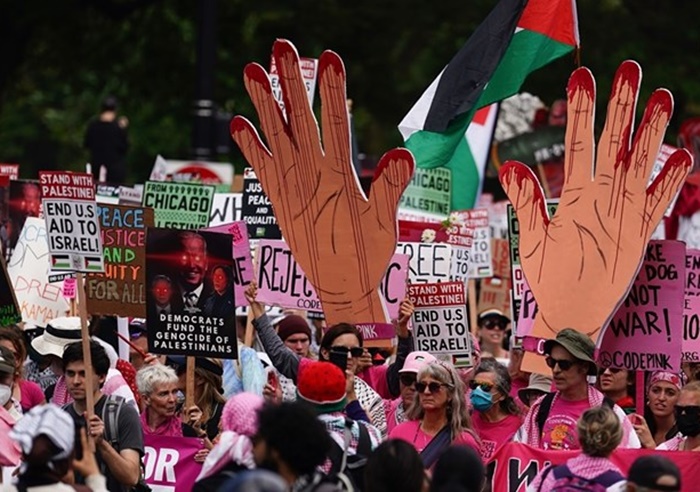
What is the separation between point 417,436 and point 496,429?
94 centimetres

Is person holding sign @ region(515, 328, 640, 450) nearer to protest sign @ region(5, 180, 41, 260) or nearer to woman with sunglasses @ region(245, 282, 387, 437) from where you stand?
woman with sunglasses @ region(245, 282, 387, 437)

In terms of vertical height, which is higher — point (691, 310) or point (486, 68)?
point (486, 68)

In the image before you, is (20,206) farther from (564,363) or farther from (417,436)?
(564,363)

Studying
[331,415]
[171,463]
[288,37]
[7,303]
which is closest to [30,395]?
[7,303]

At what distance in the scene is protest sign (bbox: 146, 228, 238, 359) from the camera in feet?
37.2

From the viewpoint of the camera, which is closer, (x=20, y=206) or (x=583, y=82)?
(x=583, y=82)

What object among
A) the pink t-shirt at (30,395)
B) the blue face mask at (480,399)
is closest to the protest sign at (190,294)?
the pink t-shirt at (30,395)

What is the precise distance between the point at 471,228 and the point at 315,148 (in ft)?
13.1

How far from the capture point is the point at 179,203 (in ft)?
49.2

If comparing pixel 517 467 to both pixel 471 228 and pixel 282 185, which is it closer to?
pixel 282 185

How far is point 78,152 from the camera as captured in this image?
3869 cm

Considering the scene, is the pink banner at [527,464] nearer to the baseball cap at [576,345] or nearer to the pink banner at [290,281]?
the baseball cap at [576,345]

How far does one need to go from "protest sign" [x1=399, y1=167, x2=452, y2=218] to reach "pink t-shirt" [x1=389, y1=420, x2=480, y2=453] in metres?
7.09

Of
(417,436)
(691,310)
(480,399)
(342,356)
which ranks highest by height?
(691,310)
